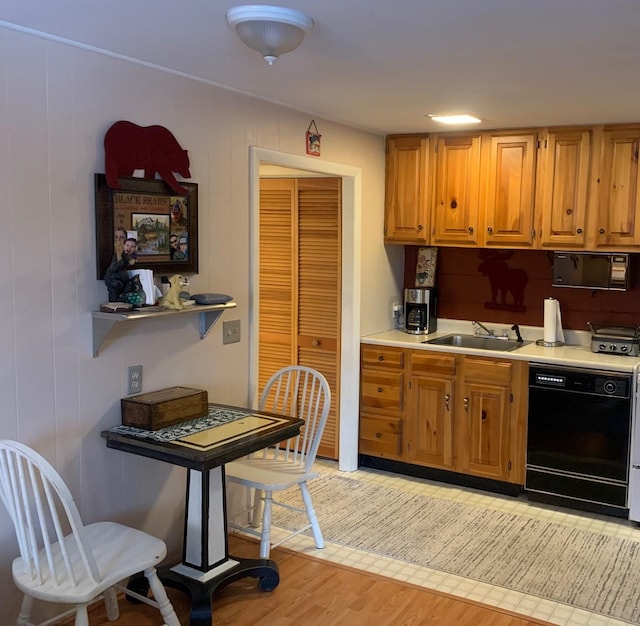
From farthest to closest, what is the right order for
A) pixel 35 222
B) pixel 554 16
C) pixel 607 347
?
pixel 607 347 < pixel 35 222 < pixel 554 16

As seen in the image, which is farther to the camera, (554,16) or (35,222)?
(35,222)

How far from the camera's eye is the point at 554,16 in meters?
2.29

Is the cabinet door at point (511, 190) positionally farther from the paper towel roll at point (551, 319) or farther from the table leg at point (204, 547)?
the table leg at point (204, 547)

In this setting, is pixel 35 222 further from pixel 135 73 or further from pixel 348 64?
pixel 348 64

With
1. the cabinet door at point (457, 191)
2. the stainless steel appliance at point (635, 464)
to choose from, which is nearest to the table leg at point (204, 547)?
the stainless steel appliance at point (635, 464)

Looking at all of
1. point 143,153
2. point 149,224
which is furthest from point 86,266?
point 143,153

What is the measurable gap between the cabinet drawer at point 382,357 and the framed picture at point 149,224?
1.71 m

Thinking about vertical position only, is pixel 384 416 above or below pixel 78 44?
below

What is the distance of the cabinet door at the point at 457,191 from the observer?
4.68 m

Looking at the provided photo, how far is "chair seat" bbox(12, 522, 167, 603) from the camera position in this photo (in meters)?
2.34

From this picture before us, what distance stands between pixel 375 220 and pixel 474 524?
6.79 feet

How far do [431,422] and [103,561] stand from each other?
101 inches

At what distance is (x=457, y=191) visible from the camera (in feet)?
15.6

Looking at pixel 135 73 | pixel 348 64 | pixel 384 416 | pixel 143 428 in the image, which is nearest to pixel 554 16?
pixel 348 64
